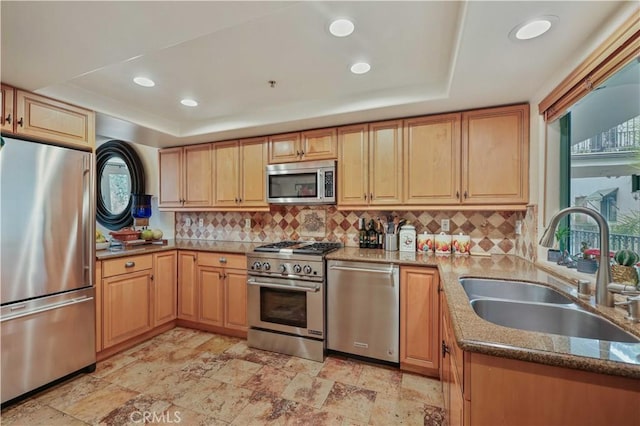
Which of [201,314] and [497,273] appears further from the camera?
[201,314]

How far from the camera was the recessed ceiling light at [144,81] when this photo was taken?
6.96 ft

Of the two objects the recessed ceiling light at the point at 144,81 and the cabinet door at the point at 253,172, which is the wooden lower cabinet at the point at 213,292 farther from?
the recessed ceiling light at the point at 144,81

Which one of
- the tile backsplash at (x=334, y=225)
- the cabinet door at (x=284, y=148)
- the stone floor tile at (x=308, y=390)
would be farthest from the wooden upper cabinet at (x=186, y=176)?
the stone floor tile at (x=308, y=390)

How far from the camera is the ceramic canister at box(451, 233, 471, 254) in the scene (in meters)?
2.47

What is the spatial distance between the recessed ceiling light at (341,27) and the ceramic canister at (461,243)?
1.87 metres

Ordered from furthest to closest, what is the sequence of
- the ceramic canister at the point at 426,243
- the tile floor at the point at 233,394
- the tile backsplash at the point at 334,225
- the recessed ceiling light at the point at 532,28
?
the ceramic canister at the point at 426,243, the tile backsplash at the point at 334,225, the tile floor at the point at 233,394, the recessed ceiling light at the point at 532,28

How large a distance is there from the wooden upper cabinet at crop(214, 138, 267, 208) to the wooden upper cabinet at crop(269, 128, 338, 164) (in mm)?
138

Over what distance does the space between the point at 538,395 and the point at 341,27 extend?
177 cm

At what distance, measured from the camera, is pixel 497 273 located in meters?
1.80


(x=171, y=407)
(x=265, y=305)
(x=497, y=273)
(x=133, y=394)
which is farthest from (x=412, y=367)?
(x=133, y=394)

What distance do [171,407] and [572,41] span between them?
10.3 feet

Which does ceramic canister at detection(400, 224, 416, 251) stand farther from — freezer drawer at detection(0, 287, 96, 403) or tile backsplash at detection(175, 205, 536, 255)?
freezer drawer at detection(0, 287, 96, 403)

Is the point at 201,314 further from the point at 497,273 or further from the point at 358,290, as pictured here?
the point at 497,273

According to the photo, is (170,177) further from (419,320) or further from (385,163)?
(419,320)
